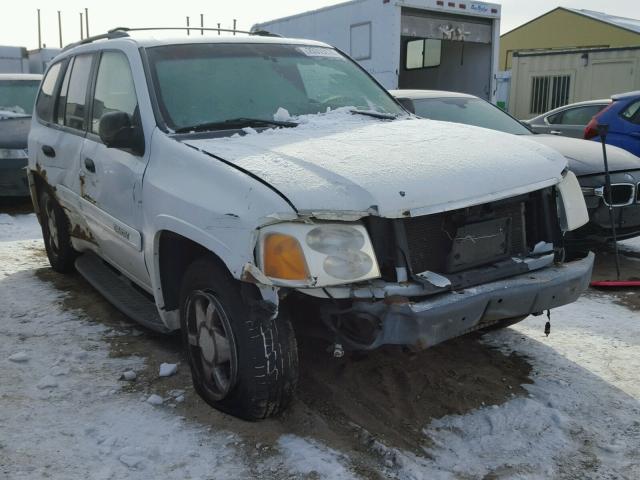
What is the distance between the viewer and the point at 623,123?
27.0ft

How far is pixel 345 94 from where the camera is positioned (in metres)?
4.16

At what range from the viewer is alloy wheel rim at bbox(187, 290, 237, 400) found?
2.91m

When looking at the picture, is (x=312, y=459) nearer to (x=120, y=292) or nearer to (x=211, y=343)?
(x=211, y=343)

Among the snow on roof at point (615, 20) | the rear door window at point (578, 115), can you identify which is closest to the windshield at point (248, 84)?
the rear door window at point (578, 115)

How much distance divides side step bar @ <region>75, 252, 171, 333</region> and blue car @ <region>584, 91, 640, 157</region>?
6.04 meters

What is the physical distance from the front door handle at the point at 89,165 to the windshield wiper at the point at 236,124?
3.03 feet

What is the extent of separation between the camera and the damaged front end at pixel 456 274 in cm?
261

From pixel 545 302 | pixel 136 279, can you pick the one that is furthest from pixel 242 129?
pixel 545 302

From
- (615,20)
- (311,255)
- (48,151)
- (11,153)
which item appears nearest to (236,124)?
(311,255)

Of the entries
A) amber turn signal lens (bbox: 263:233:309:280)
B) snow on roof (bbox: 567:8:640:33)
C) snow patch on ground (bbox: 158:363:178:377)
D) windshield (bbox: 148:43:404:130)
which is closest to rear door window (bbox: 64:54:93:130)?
windshield (bbox: 148:43:404:130)

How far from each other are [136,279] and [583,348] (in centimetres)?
271

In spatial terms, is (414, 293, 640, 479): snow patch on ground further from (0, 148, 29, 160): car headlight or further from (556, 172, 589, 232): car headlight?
(0, 148, 29, 160): car headlight

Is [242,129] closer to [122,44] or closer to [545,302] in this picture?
[122,44]

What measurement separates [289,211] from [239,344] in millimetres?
659
